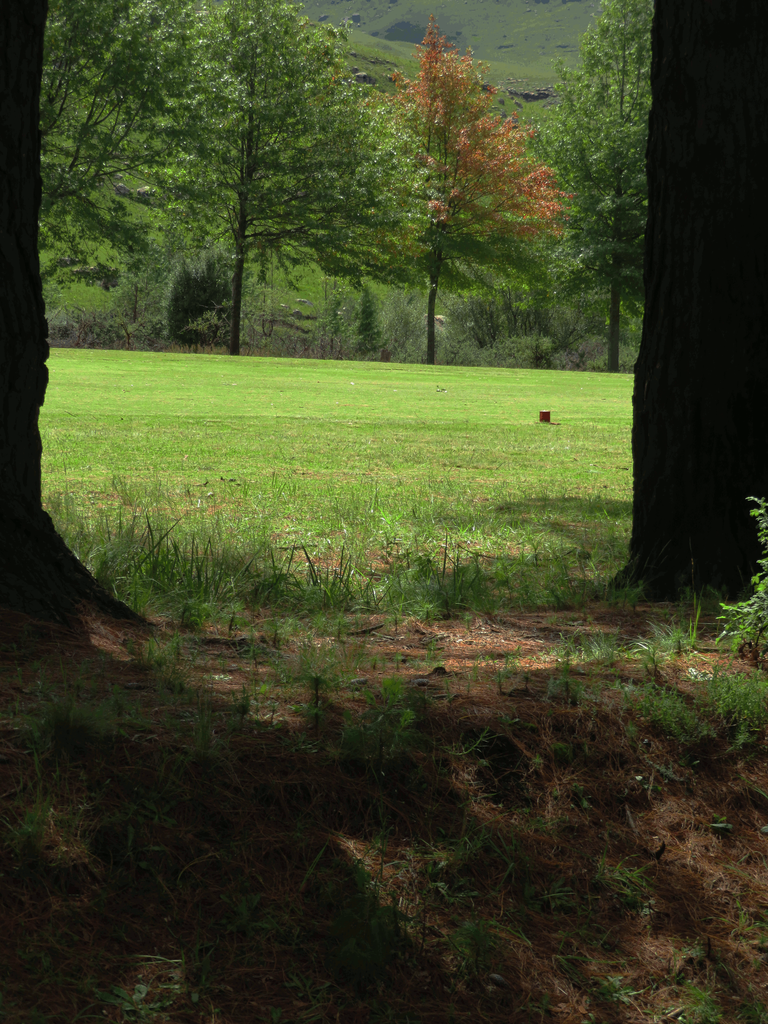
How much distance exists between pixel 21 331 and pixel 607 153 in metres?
38.0

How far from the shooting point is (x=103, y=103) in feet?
102

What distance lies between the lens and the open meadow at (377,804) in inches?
88.2

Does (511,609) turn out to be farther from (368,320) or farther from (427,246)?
(368,320)

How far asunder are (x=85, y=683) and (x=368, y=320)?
4499cm

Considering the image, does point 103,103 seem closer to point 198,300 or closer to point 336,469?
point 198,300

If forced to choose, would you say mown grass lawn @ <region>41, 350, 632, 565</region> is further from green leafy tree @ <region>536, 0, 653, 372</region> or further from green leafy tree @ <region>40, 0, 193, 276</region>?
green leafy tree @ <region>536, 0, 653, 372</region>

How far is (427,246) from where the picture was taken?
38.7m

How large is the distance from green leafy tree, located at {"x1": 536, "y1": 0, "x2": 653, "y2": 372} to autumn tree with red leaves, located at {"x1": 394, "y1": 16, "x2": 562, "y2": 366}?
148 cm

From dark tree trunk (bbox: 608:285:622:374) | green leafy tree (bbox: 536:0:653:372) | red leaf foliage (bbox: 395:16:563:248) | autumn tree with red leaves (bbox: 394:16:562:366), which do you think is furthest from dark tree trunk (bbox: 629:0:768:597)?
red leaf foliage (bbox: 395:16:563:248)

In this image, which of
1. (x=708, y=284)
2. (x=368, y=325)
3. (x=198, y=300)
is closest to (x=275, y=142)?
(x=198, y=300)

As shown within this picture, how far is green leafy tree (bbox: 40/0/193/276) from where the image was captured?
1158 inches

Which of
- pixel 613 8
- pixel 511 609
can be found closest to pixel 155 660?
pixel 511 609

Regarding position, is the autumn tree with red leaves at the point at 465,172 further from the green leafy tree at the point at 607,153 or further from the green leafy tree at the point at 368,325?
the green leafy tree at the point at 368,325

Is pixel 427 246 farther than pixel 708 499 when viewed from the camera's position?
Yes
